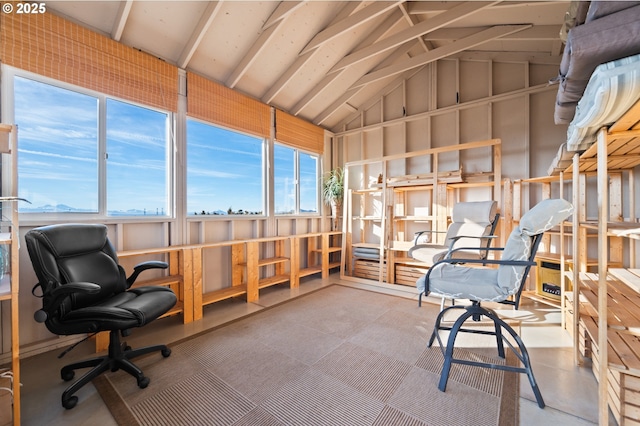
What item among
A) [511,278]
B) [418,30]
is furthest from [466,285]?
[418,30]

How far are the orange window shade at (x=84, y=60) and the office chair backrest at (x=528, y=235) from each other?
10.9 feet

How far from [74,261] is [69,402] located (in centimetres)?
82

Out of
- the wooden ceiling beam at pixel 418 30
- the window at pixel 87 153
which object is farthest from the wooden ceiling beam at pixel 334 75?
the window at pixel 87 153

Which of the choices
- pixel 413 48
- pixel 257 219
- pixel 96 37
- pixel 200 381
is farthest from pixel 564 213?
pixel 96 37

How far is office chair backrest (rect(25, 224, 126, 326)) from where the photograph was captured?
155 centimetres

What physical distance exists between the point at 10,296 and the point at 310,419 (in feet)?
5.34

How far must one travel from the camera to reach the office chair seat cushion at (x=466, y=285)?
5.21ft

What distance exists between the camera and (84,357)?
6.77 ft

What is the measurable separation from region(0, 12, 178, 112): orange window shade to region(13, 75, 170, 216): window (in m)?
0.14

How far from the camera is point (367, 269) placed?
436 centimetres

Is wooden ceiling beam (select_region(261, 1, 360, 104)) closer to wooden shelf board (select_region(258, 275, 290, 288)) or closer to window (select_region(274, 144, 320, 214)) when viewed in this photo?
window (select_region(274, 144, 320, 214))

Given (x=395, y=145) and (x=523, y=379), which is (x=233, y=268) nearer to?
(x=523, y=379)

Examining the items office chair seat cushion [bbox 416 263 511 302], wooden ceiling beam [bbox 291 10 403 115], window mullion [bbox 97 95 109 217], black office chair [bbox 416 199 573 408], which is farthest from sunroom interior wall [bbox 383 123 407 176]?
window mullion [bbox 97 95 109 217]

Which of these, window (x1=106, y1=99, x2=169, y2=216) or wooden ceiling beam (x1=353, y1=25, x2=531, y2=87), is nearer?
window (x1=106, y1=99, x2=169, y2=216)
